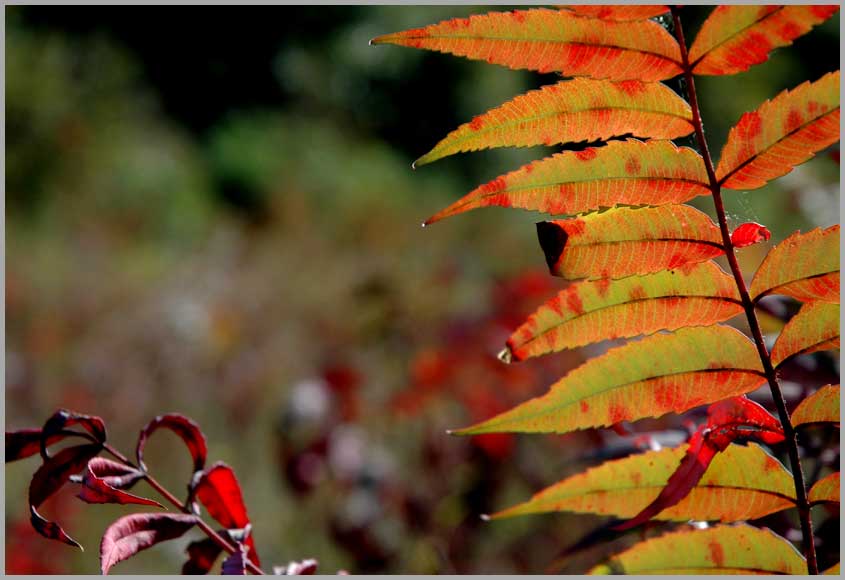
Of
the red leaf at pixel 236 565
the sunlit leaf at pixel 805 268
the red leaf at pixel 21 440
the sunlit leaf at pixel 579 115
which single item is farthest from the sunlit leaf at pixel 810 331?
the red leaf at pixel 21 440

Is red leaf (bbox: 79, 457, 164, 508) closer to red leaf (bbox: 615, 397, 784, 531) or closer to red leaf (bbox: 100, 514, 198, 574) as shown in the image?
red leaf (bbox: 100, 514, 198, 574)

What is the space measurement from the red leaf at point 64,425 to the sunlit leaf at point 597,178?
10.6 inches

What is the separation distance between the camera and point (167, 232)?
745cm

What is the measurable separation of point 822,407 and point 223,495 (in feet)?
1.33

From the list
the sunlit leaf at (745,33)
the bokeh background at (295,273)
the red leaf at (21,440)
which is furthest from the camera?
the bokeh background at (295,273)

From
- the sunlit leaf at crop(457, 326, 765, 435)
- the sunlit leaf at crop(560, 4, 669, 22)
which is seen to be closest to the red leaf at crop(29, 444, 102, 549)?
the sunlit leaf at crop(457, 326, 765, 435)

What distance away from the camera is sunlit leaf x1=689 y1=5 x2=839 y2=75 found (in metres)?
0.51

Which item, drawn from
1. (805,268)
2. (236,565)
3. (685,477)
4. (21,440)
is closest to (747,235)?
(805,268)

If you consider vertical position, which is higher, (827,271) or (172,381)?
(827,271)

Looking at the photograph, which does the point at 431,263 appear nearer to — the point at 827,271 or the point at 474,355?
the point at 474,355

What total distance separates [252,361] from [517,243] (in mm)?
2745

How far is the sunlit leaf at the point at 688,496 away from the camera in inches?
22.7


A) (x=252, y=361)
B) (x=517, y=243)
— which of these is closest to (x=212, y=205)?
(x=517, y=243)

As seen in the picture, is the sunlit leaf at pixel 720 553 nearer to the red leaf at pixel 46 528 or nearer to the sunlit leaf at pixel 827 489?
the sunlit leaf at pixel 827 489
